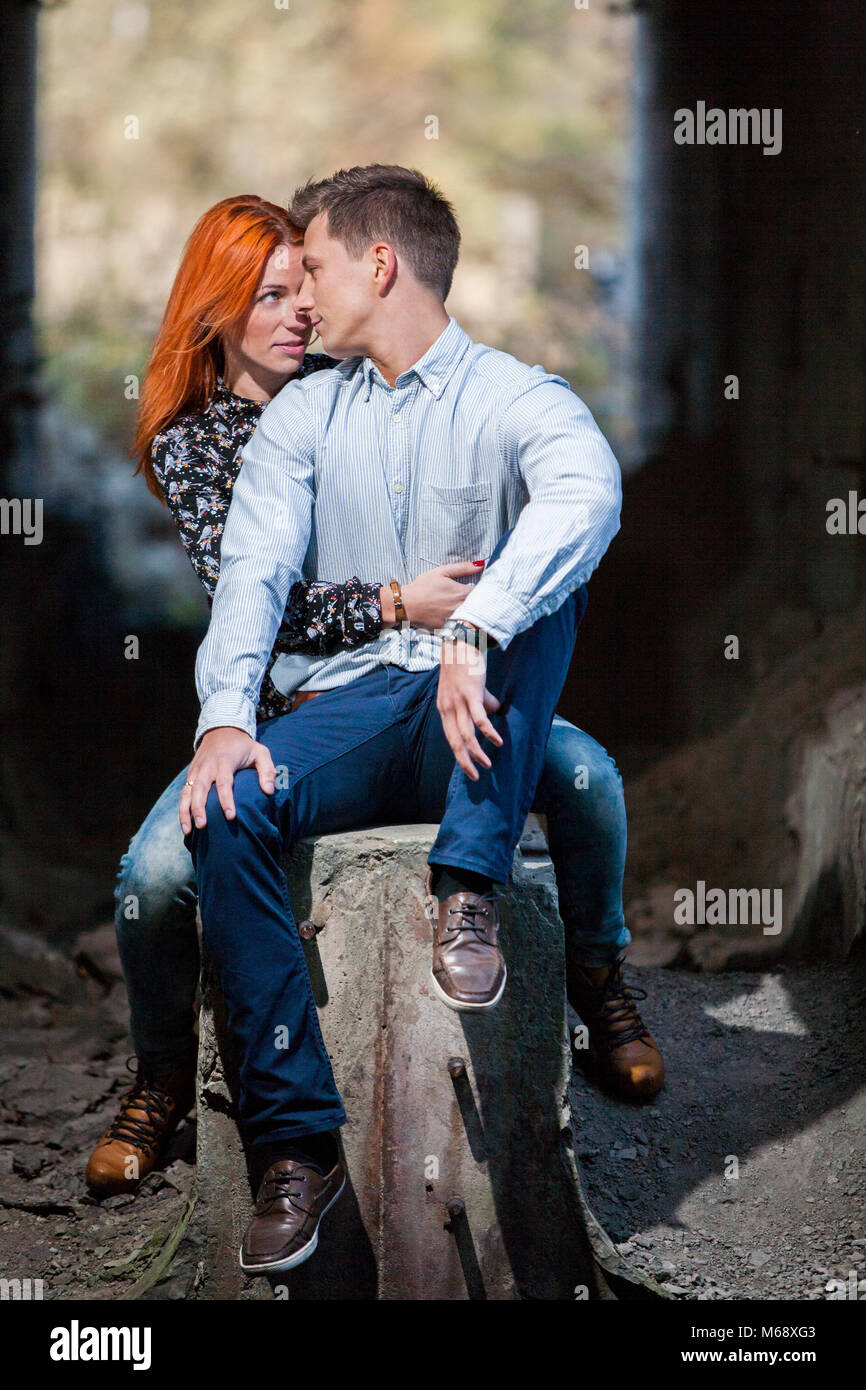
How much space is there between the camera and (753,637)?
445 cm

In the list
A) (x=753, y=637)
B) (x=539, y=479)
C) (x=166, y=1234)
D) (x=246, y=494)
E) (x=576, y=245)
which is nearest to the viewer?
(x=539, y=479)

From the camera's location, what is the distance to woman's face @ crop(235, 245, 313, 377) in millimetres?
2570

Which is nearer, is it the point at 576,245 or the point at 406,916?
the point at 406,916

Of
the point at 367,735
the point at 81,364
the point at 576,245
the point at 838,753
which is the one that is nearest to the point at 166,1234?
the point at 367,735

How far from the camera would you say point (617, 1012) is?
2.80 meters

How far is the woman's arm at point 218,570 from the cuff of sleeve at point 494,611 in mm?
265

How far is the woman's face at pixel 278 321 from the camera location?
257 centimetres

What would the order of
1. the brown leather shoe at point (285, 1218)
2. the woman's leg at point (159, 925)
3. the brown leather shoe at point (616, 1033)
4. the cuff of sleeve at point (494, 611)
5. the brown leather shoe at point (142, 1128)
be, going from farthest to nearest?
1. the brown leather shoe at point (616, 1033)
2. the brown leather shoe at point (142, 1128)
3. the woman's leg at point (159, 925)
4. the cuff of sleeve at point (494, 611)
5. the brown leather shoe at point (285, 1218)

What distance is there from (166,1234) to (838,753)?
226 cm

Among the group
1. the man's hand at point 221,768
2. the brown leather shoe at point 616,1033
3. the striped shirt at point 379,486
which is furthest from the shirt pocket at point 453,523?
the brown leather shoe at point 616,1033

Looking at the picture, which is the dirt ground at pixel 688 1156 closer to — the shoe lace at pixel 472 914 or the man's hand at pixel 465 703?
the shoe lace at pixel 472 914

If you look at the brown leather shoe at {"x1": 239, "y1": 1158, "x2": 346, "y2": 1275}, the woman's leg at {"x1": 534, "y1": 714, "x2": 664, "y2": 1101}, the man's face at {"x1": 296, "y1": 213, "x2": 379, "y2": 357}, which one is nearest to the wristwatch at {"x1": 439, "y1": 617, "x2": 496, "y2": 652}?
the woman's leg at {"x1": 534, "y1": 714, "x2": 664, "y2": 1101}

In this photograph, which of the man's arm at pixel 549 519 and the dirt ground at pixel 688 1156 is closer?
the man's arm at pixel 549 519

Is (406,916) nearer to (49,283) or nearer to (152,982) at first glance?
(152,982)
